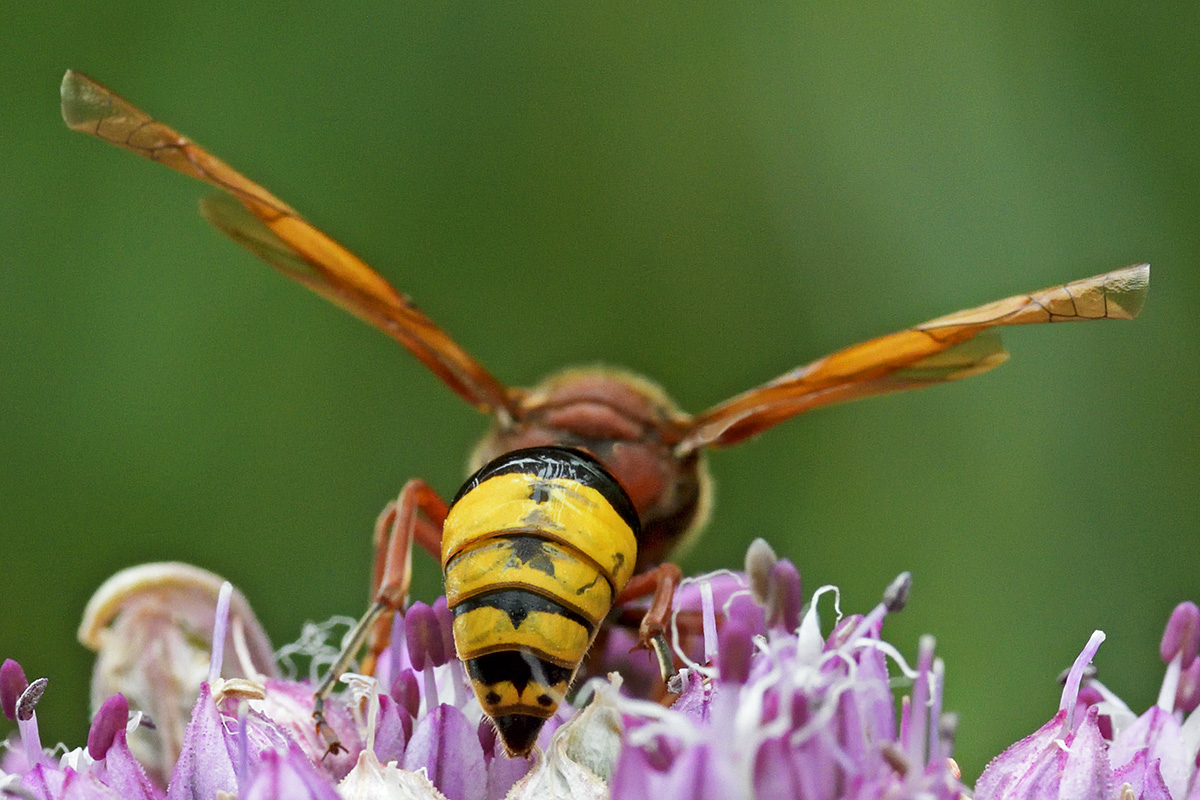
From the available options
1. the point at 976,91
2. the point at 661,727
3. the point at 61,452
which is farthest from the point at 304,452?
the point at 661,727

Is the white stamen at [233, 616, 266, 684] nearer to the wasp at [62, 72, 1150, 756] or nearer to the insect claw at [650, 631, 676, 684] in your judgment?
the wasp at [62, 72, 1150, 756]

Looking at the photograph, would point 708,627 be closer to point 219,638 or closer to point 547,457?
point 547,457

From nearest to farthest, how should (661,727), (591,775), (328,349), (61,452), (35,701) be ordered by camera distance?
(661,727), (591,775), (35,701), (61,452), (328,349)

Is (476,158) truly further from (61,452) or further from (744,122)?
(61,452)

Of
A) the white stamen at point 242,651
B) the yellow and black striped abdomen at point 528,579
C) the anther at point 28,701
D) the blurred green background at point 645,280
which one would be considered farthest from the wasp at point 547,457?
the blurred green background at point 645,280

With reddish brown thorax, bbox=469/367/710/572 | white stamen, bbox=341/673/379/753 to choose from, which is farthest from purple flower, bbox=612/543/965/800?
reddish brown thorax, bbox=469/367/710/572

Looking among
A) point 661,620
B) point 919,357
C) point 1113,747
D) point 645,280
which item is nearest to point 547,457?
point 661,620

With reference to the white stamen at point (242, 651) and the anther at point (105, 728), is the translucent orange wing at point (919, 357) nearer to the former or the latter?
the white stamen at point (242, 651)
